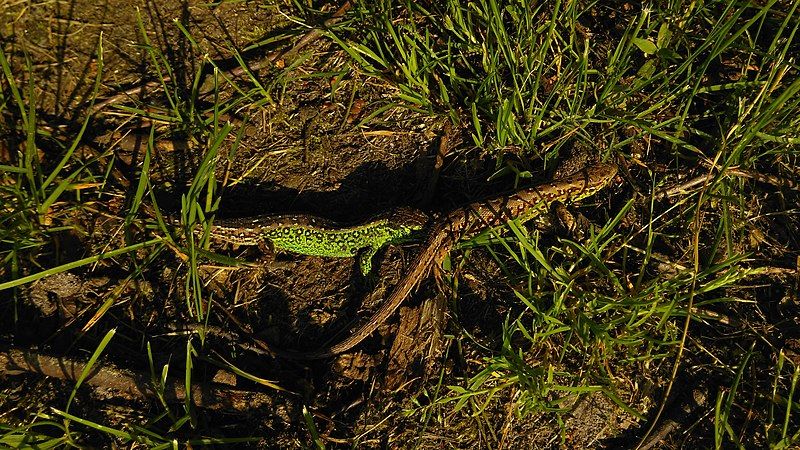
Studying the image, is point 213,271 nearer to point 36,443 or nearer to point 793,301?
point 36,443

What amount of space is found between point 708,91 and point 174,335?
12.1 ft

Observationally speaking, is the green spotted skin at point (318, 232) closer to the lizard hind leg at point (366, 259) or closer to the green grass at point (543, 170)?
the lizard hind leg at point (366, 259)

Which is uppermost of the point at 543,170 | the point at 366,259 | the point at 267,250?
the point at 267,250

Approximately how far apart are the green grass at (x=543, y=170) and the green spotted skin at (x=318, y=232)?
211 mm

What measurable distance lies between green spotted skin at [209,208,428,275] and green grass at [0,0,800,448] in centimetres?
21

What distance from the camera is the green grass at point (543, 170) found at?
3475 mm

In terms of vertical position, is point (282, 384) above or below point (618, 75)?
below

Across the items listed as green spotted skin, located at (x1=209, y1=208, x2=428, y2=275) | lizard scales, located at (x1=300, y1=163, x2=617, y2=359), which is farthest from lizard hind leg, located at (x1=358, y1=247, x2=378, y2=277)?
lizard scales, located at (x1=300, y1=163, x2=617, y2=359)

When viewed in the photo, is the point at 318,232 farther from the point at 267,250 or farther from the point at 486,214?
the point at 486,214

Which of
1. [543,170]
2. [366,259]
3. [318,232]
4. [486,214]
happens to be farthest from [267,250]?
[543,170]

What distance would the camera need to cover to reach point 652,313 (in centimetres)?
341

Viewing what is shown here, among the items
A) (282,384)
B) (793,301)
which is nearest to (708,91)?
(793,301)

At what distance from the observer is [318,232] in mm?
3883

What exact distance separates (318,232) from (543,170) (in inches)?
60.7
